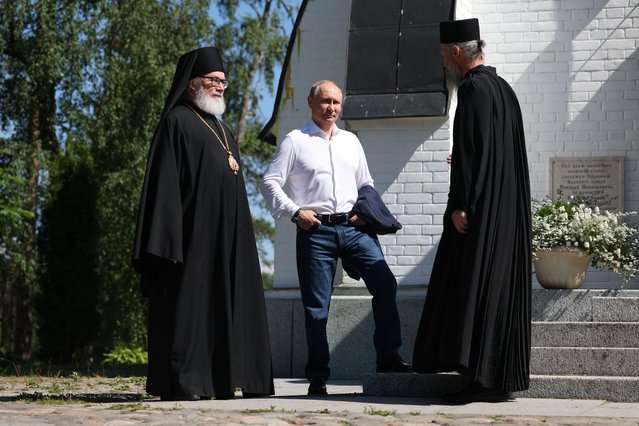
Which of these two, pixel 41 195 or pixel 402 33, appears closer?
pixel 402 33

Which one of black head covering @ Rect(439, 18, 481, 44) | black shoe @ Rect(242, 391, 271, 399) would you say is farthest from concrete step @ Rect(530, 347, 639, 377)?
black head covering @ Rect(439, 18, 481, 44)

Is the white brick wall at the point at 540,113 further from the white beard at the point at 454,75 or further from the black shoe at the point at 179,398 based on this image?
the black shoe at the point at 179,398

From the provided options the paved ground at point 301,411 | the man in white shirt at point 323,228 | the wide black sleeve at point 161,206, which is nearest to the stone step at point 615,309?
the paved ground at point 301,411

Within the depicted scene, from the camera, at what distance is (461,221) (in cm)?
699

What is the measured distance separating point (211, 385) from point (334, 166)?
1.72 meters

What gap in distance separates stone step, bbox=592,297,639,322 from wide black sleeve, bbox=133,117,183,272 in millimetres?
3302

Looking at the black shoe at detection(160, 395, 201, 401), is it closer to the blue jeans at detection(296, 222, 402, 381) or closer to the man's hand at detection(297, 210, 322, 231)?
the blue jeans at detection(296, 222, 402, 381)

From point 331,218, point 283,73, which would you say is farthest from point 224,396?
point 283,73

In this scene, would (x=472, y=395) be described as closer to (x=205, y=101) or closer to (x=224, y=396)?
(x=224, y=396)

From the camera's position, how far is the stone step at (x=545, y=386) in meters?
7.37

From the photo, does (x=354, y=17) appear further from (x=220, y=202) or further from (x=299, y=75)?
(x=220, y=202)

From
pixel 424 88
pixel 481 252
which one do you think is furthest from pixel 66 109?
pixel 481 252

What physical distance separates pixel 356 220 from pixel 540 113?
409cm

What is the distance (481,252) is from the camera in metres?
6.92
